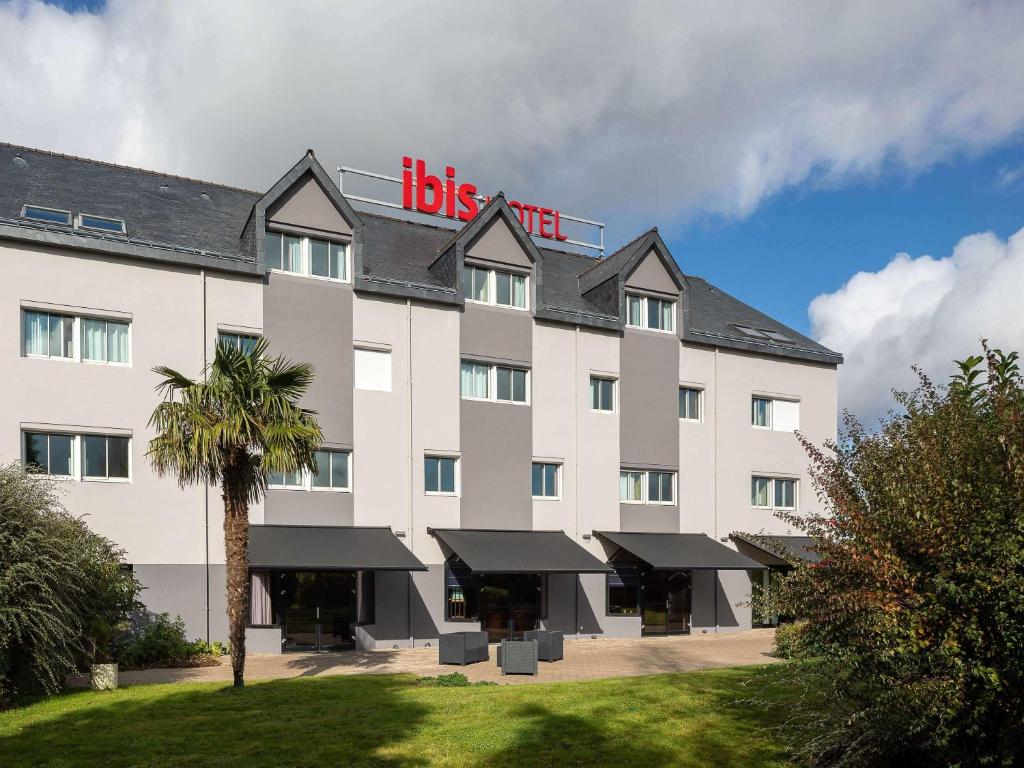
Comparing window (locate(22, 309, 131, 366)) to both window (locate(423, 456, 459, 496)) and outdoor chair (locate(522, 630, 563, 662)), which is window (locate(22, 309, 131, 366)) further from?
outdoor chair (locate(522, 630, 563, 662))

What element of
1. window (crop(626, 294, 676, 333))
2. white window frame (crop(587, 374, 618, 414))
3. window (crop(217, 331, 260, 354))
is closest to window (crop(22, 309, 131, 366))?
window (crop(217, 331, 260, 354))

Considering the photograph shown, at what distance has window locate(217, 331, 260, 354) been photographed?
27.0m

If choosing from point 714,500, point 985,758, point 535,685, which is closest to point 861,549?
point 985,758

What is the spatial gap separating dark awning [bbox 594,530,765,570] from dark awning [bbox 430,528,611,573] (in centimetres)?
171

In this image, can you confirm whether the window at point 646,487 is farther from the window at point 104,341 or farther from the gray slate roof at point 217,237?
the window at point 104,341

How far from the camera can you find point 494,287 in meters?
32.0

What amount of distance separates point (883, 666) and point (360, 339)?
20.9 meters

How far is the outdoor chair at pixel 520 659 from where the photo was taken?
2100 centimetres

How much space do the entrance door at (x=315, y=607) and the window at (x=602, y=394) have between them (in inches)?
433

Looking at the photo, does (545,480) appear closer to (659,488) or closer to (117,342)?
(659,488)

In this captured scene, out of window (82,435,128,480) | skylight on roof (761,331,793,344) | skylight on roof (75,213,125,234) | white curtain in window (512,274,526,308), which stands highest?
skylight on roof (75,213,125,234)

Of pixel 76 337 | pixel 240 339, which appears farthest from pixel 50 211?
pixel 240 339

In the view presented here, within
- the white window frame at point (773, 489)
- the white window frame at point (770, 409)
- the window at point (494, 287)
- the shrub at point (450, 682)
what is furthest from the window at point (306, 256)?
the white window frame at point (773, 489)

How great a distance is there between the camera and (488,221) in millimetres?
31781
